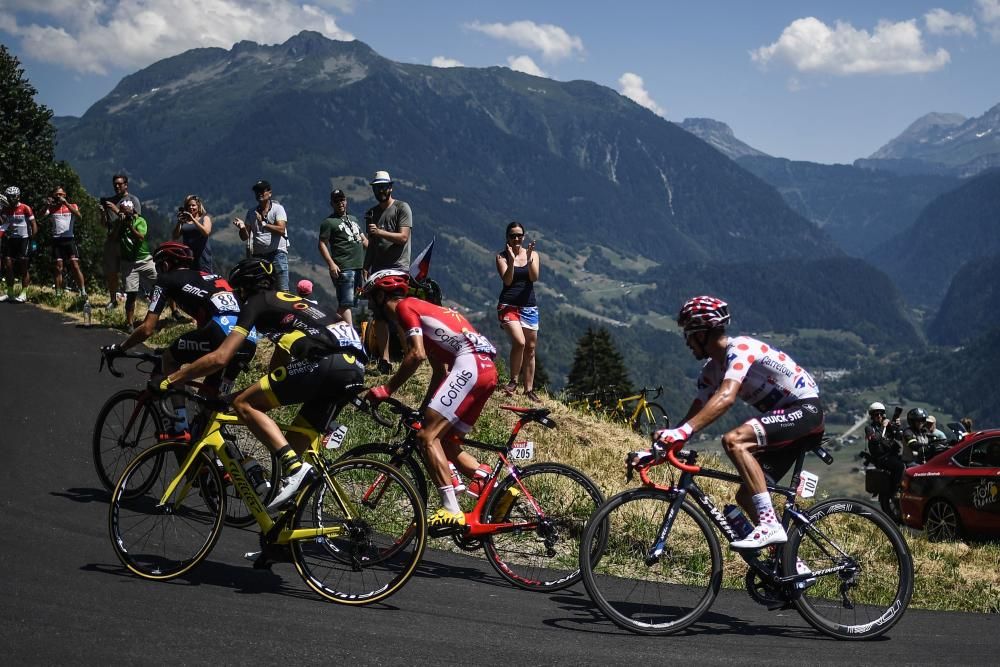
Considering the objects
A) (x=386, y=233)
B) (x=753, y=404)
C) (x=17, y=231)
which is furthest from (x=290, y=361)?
(x=17, y=231)

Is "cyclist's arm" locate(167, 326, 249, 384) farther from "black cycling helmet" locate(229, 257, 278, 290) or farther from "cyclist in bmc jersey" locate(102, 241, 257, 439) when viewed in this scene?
"cyclist in bmc jersey" locate(102, 241, 257, 439)

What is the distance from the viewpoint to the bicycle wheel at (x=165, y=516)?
659 centimetres

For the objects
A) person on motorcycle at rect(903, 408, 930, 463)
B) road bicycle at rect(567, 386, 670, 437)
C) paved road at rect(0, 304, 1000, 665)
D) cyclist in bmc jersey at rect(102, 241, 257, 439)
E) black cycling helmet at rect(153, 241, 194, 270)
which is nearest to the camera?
paved road at rect(0, 304, 1000, 665)

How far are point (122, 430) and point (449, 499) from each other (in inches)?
134

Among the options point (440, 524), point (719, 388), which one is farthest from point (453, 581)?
point (719, 388)

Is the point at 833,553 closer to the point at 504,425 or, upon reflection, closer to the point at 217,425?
the point at 217,425

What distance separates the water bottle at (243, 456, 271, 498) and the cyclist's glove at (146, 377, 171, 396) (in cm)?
83

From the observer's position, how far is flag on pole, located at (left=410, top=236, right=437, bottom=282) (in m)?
9.71

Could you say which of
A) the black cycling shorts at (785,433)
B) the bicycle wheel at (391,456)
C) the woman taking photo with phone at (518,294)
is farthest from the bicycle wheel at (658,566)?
the woman taking photo with phone at (518,294)

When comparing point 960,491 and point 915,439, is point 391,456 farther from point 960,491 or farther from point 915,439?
point 915,439

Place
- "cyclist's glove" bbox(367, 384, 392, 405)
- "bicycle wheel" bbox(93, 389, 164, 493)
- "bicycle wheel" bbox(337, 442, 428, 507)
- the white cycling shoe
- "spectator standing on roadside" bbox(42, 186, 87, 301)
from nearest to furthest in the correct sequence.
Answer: the white cycling shoe, "cyclist's glove" bbox(367, 384, 392, 405), "bicycle wheel" bbox(337, 442, 428, 507), "bicycle wheel" bbox(93, 389, 164, 493), "spectator standing on roadside" bbox(42, 186, 87, 301)

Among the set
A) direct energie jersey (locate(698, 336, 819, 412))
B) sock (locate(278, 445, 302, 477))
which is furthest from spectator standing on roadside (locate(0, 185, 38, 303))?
direct energie jersey (locate(698, 336, 819, 412))

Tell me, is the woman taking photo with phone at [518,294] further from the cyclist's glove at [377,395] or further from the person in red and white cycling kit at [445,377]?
the cyclist's glove at [377,395]

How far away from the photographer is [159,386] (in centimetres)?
715
